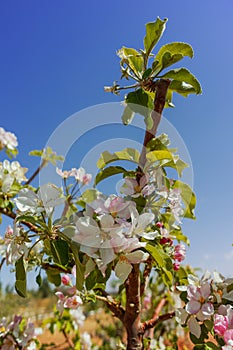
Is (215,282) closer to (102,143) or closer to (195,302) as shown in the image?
(195,302)

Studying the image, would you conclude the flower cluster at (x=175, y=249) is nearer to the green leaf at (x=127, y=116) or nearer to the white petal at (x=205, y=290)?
the white petal at (x=205, y=290)

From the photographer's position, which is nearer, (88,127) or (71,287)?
(88,127)

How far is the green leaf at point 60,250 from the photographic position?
61 centimetres

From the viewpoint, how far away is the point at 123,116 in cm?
79

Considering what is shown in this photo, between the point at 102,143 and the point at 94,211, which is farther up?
the point at 102,143

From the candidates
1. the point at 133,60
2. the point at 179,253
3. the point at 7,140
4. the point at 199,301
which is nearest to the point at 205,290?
the point at 199,301

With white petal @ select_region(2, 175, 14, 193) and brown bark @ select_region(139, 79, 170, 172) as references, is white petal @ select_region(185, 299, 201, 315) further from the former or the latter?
white petal @ select_region(2, 175, 14, 193)

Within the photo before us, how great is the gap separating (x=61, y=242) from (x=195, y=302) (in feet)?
1.20

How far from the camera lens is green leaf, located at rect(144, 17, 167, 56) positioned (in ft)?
2.46

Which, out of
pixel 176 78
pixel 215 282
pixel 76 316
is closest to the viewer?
pixel 176 78

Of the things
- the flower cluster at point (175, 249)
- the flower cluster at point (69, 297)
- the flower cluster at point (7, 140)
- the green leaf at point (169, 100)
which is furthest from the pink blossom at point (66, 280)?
the flower cluster at point (7, 140)

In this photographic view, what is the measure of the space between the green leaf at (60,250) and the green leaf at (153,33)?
0.44m

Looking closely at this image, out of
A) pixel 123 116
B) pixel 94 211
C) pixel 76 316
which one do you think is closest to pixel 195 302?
pixel 94 211

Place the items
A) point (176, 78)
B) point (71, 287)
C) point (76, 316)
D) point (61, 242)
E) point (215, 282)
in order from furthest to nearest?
1. point (76, 316)
2. point (71, 287)
3. point (215, 282)
4. point (176, 78)
5. point (61, 242)
